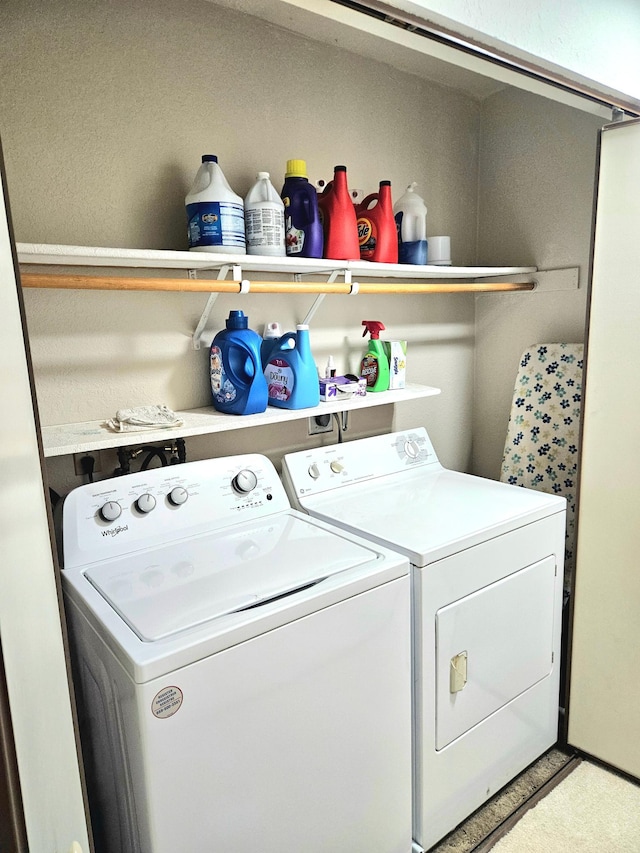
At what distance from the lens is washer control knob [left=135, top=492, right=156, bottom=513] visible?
5.46 feet

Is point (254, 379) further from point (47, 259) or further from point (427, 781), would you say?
point (427, 781)

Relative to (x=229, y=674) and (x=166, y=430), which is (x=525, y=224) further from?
(x=229, y=674)

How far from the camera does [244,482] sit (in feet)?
6.08

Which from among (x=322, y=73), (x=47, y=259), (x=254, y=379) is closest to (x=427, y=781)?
(x=254, y=379)

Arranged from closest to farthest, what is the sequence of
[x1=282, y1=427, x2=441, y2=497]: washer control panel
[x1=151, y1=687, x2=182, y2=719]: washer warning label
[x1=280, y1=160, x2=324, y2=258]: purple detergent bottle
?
[x1=151, y1=687, x2=182, y2=719]: washer warning label < [x1=280, y1=160, x2=324, y2=258]: purple detergent bottle < [x1=282, y1=427, x2=441, y2=497]: washer control panel

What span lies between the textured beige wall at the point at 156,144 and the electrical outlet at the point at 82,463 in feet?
0.11

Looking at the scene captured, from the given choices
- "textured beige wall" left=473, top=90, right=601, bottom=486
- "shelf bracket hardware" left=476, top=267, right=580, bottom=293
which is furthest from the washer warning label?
"shelf bracket hardware" left=476, top=267, right=580, bottom=293

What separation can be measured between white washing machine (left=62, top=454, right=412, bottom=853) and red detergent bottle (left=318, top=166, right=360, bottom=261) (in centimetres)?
84

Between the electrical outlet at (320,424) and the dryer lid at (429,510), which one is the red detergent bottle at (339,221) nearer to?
the electrical outlet at (320,424)

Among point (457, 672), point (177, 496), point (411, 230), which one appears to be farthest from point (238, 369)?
point (457, 672)

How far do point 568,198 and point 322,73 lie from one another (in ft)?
3.57

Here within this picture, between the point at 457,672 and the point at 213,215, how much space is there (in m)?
1.49

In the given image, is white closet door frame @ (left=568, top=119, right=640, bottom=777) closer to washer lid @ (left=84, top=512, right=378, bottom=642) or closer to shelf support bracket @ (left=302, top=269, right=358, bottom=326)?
shelf support bracket @ (left=302, top=269, right=358, bottom=326)

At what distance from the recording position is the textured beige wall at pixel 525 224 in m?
2.34
